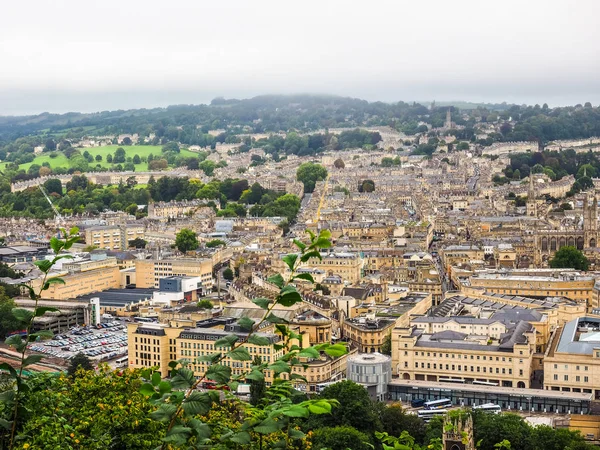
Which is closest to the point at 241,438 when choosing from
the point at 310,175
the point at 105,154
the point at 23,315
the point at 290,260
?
the point at 290,260

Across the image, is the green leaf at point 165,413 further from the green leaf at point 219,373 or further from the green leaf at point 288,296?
the green leaf at point 288,296

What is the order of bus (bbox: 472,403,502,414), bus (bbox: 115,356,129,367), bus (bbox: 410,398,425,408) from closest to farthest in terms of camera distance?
1. bus (bbox: 472,403,502,414)
2. bus (bbox: 410,398,425,408)
3. bus (bbox: 115,356,129,367)

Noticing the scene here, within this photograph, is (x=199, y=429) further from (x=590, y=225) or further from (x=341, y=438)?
(x=590, y=225)

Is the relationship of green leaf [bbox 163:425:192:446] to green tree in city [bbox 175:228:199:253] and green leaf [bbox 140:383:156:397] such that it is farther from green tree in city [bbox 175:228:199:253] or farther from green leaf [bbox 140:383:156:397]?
green tree in city [bbox 175:228:199:253]

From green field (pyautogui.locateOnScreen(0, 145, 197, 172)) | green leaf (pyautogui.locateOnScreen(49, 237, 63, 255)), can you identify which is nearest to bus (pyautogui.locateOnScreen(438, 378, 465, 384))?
green leaf (pyautogui.locateOnScreen(49, 237, 63, 255))

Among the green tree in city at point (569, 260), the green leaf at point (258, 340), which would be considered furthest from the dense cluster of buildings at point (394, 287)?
the green tree in city at point (569, 260)

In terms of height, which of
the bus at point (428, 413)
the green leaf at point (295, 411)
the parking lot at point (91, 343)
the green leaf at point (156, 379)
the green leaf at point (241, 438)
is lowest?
the parking lot at point (91, 343)
